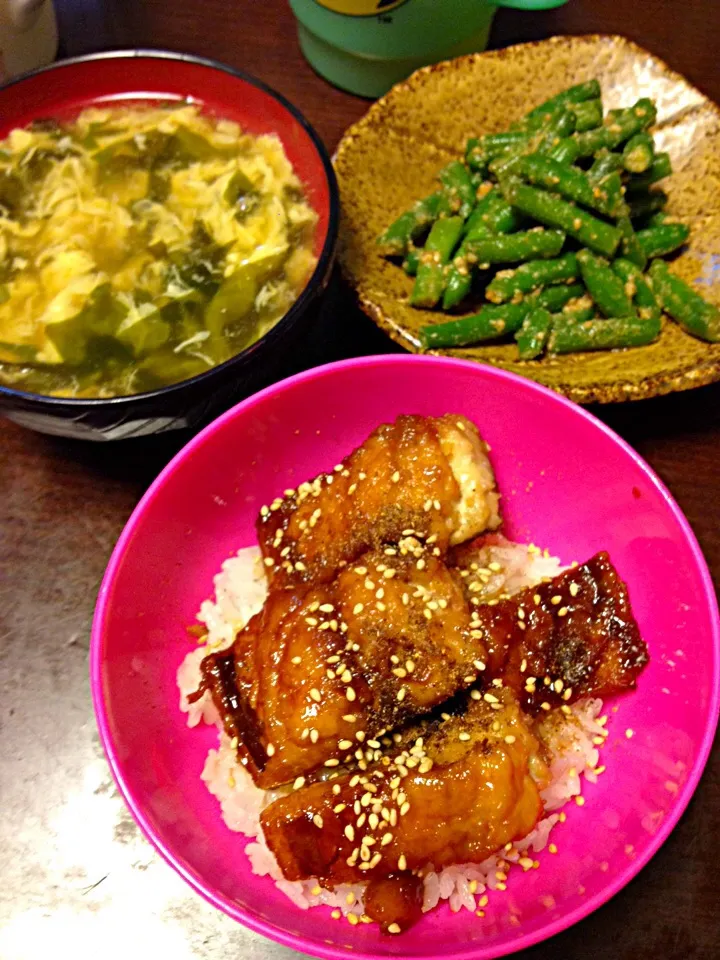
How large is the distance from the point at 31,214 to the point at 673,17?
2.92 m

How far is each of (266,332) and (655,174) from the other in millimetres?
1622

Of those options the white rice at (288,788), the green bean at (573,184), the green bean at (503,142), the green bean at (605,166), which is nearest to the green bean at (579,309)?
the green bean at (573,184)

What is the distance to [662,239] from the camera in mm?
2498

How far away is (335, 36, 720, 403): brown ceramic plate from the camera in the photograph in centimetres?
229

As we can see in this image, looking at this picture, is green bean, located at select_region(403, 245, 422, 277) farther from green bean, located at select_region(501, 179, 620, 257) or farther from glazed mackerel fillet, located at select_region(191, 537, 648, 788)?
glazed mackerel fillet, located at select_region(191, 537, 648, 788)

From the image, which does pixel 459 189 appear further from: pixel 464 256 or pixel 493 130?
pixel 493 130

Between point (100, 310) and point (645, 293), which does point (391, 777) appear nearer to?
point (100, 310)

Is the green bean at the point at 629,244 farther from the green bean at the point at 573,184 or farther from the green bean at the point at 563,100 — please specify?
the green bean at the point at 563,100

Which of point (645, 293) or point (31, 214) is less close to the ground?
point (645, 293)

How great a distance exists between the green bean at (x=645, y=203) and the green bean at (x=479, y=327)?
2.14 feet

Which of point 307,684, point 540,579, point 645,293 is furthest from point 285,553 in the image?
point 645,293

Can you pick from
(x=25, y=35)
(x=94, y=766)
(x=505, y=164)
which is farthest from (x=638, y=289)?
(x=25, y=35)

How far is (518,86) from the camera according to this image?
2797 millimetres

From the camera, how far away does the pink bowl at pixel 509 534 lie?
1.50 metres
